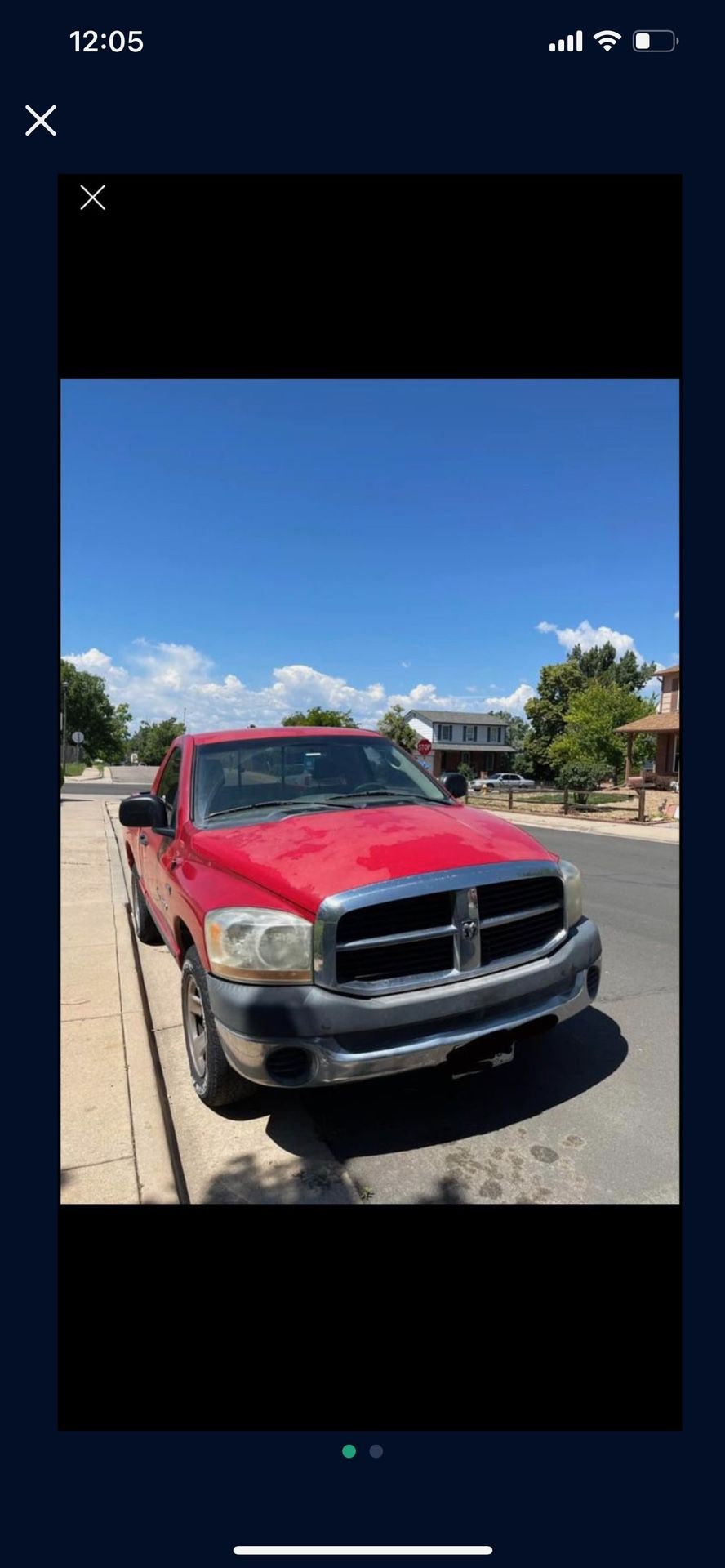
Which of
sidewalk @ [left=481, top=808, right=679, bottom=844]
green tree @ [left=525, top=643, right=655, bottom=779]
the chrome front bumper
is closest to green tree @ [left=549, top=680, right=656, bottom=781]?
green tree @ [left=525, top=643, right=655, bottom=779]

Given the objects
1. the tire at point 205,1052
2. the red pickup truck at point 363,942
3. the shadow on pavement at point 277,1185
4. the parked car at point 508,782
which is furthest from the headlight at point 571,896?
the parked car at point 508,782

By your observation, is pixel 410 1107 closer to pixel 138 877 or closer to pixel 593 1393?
pixel 593 1393

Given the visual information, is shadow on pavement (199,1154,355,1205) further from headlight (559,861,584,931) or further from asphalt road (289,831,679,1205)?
headlight (559,861,584,931)

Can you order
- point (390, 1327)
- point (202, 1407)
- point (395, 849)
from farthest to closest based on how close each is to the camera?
point (395, 849) → point (390, 1327) → point (202, 1407)

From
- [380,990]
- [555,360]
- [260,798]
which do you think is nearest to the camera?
[555,360]

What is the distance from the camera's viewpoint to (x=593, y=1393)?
1514 millimetres

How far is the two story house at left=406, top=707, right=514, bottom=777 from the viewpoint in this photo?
2373 inches

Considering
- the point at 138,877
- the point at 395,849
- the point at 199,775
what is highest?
the point at 199,775

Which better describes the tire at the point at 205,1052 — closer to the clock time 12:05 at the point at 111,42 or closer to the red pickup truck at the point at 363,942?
the red pickup truck at the point at 363,942

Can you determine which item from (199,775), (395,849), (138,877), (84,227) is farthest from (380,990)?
(138,877)

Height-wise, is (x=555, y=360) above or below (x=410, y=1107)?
→ above

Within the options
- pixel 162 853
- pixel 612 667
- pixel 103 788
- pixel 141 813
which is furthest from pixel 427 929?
pixel 612 667

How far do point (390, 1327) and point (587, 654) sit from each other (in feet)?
265

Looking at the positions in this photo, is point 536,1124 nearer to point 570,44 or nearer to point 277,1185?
point 277,1185
